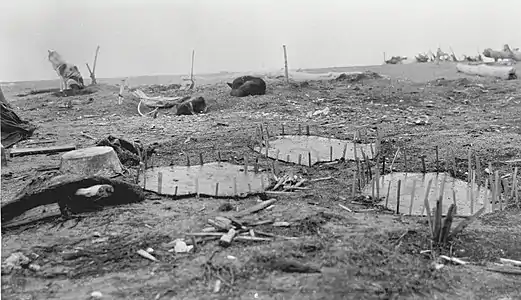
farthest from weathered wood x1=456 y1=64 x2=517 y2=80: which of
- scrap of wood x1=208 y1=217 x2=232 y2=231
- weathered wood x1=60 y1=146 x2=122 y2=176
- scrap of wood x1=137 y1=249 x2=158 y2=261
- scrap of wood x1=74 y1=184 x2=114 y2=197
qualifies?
scrap of wood x1=137 y1=249 x2=158 y2=261

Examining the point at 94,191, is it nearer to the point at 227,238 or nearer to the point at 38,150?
the point at 227,238

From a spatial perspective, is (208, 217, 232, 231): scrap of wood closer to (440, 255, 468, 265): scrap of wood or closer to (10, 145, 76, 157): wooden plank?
(440, 255, 468, 265): scrap of wood

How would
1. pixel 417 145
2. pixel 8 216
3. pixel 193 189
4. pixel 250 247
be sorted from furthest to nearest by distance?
1. pixel 417 145
2. pixel 193 189
3. pixel 8 216
4. pixel 250 247

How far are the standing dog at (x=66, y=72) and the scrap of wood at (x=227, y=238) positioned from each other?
1358 centimetres

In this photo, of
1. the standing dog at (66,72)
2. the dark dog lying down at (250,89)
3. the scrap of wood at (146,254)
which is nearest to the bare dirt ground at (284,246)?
the scrap of wood at (146,254)

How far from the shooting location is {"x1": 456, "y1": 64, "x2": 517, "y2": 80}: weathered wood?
1494cm

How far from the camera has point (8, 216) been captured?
4.62 meters

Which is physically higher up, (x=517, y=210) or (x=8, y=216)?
(x=8, y=216)

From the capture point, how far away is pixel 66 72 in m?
16.6

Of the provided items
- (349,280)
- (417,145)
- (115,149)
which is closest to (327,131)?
(417,145)

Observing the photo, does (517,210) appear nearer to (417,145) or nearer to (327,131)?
(417,145)

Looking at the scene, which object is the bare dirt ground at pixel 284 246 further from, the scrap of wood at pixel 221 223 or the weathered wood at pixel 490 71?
the weathered wood at pixel 490 71

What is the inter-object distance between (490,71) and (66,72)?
13.6 m

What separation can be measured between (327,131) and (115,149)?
3915 mm
